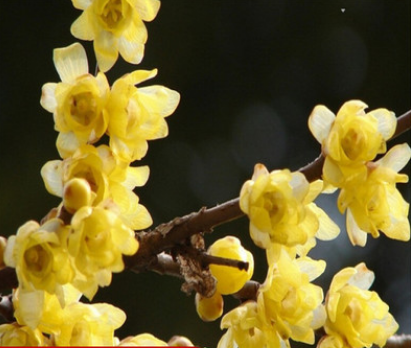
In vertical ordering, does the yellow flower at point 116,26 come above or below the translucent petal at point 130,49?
above

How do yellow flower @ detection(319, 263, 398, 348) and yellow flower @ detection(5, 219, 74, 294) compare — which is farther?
yellow flower @ detection(319, 263, 398, 348)

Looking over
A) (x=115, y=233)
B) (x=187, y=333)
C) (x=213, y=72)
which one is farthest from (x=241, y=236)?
(x=115, y=233)

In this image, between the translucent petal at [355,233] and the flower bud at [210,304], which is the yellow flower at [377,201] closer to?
the translucent petal at [355,233]

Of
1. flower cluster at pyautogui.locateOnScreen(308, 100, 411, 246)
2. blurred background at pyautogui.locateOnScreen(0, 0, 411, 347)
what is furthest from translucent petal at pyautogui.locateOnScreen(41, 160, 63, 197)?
blurred background at pyautogui.locateOnScreen(0, 0, 411, 347)

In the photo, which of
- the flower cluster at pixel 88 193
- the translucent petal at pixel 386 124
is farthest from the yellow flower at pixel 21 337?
the translucent petal at pixel 386 124

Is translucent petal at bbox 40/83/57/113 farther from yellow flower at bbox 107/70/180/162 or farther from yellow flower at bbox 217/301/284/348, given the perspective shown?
yellow flower at bbox 217/301/284/348

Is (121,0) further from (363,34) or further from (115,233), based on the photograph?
(363,34)
